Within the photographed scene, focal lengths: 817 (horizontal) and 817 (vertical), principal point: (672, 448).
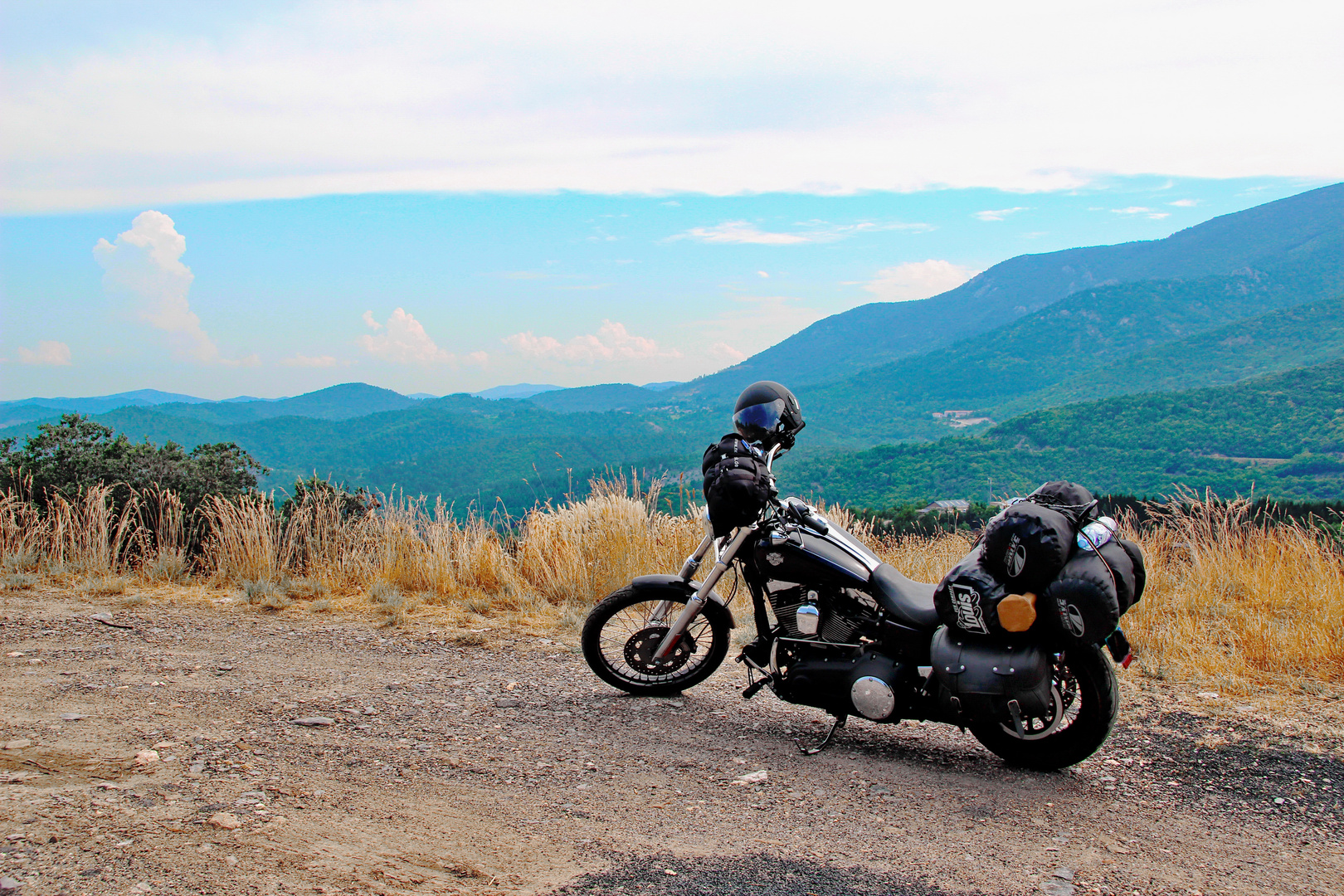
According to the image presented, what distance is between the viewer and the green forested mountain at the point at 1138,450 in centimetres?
7131

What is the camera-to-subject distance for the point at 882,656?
3.75 metres

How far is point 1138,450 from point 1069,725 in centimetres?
9362

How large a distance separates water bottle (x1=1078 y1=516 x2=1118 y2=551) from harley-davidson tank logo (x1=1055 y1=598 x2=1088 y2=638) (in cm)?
26

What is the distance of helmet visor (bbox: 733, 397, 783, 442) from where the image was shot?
4.14m

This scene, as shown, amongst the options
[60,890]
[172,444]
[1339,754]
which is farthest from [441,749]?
[172,444]

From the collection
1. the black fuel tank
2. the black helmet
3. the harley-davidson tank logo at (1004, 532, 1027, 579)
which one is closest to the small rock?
the black fuel tank

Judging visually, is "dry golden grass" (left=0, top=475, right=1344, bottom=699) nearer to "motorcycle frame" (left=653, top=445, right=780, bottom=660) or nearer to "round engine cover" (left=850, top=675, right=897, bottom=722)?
"motorcycle frame" (left=653, top=445, right=780, bottom=660)

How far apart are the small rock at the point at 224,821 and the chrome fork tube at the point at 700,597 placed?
2198 mm

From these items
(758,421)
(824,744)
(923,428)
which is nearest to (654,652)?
(824,744)

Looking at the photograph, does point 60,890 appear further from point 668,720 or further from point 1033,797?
point 1033,797

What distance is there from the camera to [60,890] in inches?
91.0

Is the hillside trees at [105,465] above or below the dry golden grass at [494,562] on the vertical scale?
above

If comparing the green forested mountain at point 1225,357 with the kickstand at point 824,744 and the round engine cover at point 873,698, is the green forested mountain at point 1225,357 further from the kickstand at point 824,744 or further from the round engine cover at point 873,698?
the round engine cover at point 873,698

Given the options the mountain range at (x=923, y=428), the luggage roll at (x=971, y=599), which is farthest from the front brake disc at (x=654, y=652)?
the mountain range at (x=923, y=428)
